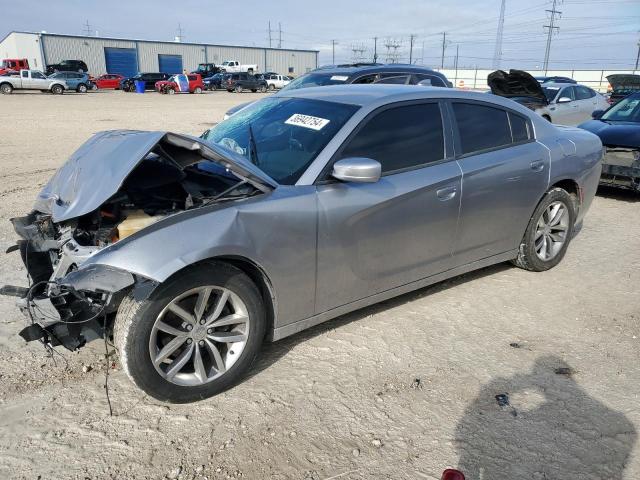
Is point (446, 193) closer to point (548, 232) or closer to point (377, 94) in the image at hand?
point (377, 94)

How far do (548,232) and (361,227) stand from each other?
2.48 m

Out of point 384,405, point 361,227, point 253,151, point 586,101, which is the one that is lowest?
point 384,405

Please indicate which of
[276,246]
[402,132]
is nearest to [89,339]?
[276,246]

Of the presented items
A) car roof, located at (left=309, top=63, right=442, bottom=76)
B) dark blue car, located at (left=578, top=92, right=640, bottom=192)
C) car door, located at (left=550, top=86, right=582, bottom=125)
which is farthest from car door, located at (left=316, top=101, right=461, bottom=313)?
car door, located at (left=550, top=86, right=582, bottom=125)

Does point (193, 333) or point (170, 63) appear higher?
point (193, 333)

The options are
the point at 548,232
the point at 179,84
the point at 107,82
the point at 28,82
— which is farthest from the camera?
the point at 107,82

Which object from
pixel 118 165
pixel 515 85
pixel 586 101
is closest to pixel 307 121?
pixel 118 165

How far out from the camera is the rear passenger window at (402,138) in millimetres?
3439

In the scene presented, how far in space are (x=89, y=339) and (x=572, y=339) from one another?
3.27 metres

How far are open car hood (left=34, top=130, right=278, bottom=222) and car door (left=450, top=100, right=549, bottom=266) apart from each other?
1.73 meters

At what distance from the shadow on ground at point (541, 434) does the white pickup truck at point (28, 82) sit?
38.4 metres

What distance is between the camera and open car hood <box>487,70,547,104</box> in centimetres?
1203

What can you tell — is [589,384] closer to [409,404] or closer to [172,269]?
[409,404]

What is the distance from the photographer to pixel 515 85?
40.6 feet
